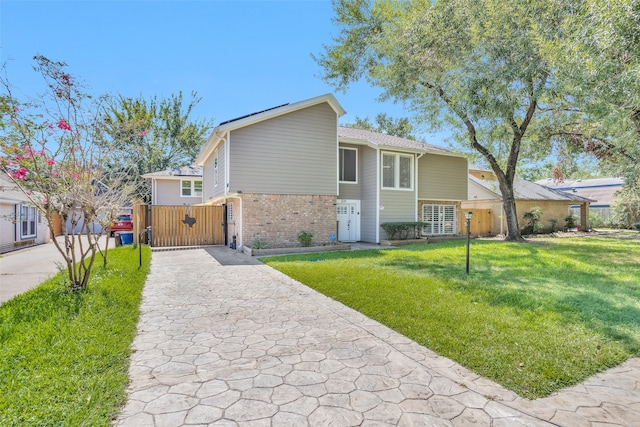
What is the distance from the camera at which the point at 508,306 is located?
17.4 ft

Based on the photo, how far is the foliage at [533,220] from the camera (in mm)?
21156

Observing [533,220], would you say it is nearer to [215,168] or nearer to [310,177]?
[310,177]

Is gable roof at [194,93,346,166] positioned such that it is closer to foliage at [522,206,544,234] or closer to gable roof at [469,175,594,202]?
gable roof at [469,175,594,202]

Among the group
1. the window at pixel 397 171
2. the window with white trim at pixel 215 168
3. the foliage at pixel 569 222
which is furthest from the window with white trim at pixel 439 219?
the foliage at pixel 569 222

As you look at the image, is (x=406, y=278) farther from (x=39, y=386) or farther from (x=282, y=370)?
(x=39, y=386)

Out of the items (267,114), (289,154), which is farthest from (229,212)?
(267,114)

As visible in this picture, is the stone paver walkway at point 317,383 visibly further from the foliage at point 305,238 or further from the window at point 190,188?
the window at point 190,188

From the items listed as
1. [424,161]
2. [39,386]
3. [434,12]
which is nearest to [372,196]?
[424,161]

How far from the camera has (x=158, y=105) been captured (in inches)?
1155

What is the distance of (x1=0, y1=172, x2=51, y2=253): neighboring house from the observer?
1356 centimetres

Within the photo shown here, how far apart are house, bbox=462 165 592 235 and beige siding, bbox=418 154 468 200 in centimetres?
331

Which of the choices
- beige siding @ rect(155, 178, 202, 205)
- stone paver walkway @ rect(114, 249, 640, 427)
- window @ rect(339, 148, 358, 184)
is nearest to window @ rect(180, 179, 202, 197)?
beige siding @ rect(155, 178, 202, 205)

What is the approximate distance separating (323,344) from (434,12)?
10560 millimetres

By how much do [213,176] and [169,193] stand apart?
31.6 ft
